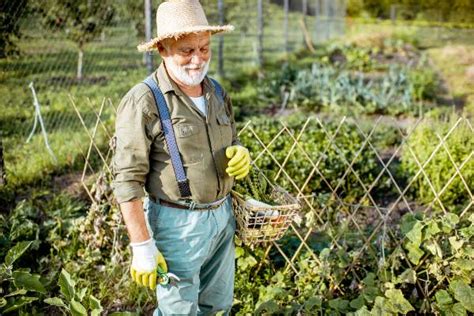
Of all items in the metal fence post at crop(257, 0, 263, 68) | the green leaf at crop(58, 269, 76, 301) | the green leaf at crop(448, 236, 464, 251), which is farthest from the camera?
the metal fence post at crop(257, 0, 263, 68)

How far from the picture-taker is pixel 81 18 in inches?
309

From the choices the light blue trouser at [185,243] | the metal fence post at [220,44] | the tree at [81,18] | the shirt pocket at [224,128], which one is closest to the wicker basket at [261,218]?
the light blue trouser at [185,243]

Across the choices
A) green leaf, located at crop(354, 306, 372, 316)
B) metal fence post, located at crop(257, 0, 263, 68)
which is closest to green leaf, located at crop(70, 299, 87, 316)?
green leaf, located at crop(354, 306, 372, 316)

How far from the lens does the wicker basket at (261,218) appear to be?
245cm

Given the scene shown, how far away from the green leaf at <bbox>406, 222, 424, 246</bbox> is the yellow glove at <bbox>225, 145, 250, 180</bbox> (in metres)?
1.08

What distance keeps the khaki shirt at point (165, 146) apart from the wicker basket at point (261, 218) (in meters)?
0.14

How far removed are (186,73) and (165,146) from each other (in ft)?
1.01

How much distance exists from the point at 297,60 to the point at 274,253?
982 cm

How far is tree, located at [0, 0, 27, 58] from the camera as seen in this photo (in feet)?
15.0

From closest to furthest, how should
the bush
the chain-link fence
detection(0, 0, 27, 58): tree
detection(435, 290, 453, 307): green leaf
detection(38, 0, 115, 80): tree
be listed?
detection(435, 290, 453, 307): green leaf, the bush, detection(0, 0, 27, 58): tree, the chain-link fence, detection(38, 0, 115, 80): tree

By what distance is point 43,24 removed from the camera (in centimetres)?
670

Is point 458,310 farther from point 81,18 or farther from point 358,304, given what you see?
point 81,18

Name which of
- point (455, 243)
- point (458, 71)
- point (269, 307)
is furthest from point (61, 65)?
point (458, 71)

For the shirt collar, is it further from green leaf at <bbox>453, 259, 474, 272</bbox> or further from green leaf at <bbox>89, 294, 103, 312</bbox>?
green leaf at <bbox>453, 259, 474, 272</bbox>
